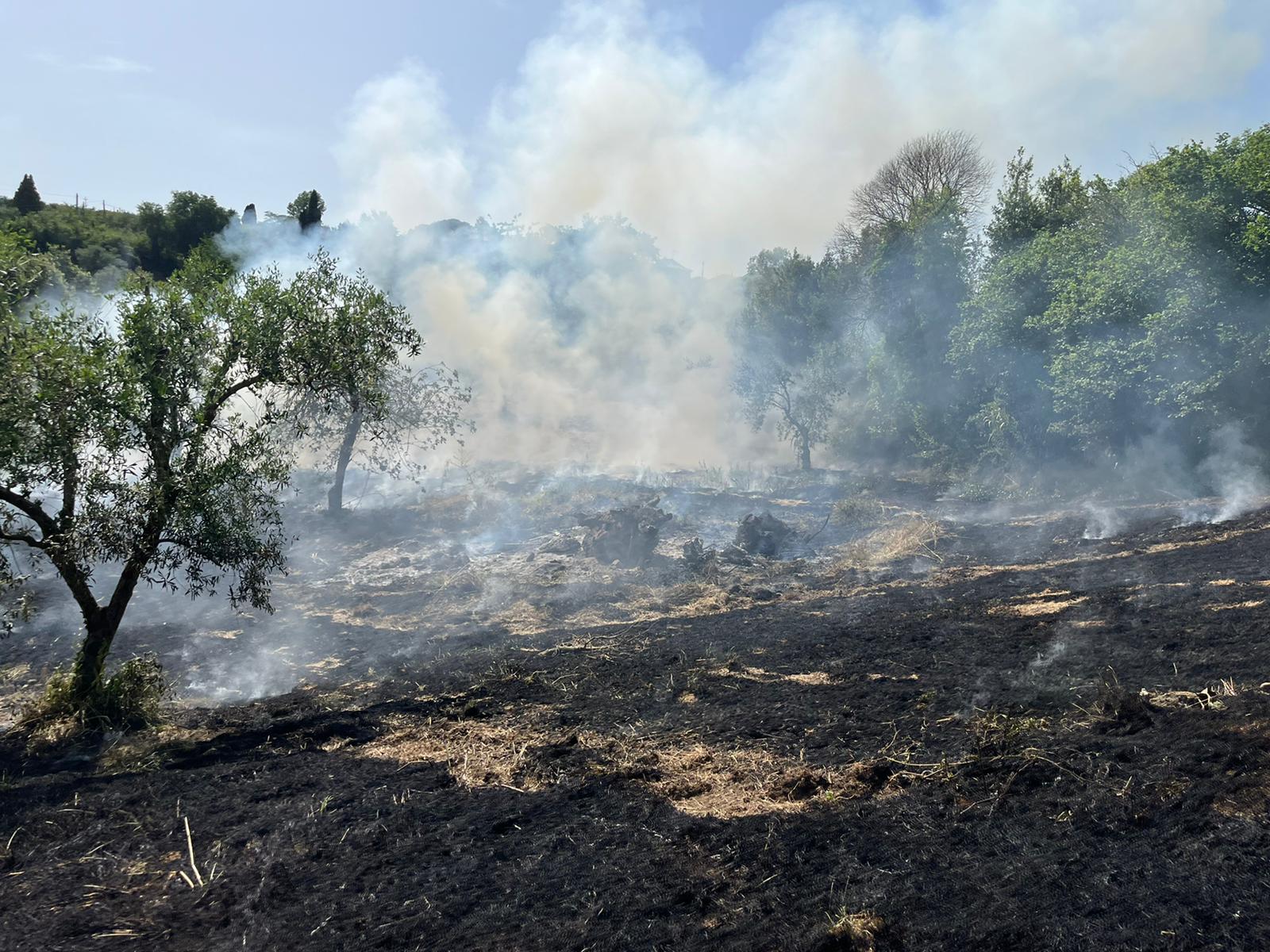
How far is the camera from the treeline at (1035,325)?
67.9ft

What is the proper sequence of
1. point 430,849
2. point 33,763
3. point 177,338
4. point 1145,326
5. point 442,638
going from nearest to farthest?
point 430,849
point 33,763
point 177,338
point 442,638
point 1145,326

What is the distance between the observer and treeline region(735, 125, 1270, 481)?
67.9ft

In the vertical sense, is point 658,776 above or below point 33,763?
below

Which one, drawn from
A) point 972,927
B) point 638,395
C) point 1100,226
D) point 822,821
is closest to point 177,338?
point 822,821

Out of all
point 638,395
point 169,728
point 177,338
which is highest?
point 638,395

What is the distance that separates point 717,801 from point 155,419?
7544mm

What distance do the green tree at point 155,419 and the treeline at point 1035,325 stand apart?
2039cm

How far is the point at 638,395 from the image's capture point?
149ft

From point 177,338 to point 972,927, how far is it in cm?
983

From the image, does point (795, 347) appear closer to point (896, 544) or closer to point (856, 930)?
point (896, 544)

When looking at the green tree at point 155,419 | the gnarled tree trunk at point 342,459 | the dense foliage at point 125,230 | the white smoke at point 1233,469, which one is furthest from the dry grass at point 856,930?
the dense foliage at point 125,230

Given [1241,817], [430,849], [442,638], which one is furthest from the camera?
[442,638]

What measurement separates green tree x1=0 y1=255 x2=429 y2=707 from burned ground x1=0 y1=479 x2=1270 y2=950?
6.79 feet

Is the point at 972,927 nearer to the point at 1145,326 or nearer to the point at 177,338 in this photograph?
the point at 177,338
